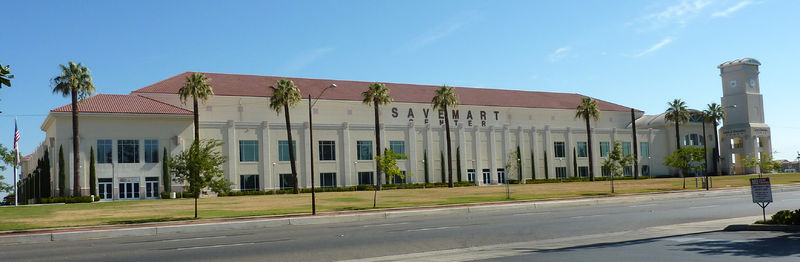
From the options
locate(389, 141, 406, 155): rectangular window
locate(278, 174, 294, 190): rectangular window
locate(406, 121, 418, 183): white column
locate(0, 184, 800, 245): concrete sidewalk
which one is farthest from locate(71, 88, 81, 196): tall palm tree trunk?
locate(406, 121, 418, 183): white column

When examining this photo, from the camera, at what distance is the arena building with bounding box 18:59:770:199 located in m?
55.8

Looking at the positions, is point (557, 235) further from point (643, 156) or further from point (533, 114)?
point (643, 156)

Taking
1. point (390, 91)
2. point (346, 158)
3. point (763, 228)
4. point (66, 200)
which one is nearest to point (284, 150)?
point (346, 158)

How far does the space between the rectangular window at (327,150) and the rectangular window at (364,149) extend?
2808 millimetres

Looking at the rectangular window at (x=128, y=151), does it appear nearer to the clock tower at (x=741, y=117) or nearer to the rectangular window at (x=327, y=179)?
the rectangular window at (x=327, y=179)

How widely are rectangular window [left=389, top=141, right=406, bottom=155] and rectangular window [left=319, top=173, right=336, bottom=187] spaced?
751 centimetres

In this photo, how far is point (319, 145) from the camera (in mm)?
65062

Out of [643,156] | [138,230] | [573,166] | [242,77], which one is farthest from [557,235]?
[643,156]

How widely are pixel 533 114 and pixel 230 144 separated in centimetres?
4270

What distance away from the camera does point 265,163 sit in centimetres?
Result: 6222

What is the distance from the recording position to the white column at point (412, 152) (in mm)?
69812

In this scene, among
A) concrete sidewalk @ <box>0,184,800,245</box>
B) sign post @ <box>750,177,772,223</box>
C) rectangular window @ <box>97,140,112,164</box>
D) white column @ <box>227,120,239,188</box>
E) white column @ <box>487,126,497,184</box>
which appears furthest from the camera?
white column @ <box>487,126,497,184</box>

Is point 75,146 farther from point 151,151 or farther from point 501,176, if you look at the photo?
point 501,176

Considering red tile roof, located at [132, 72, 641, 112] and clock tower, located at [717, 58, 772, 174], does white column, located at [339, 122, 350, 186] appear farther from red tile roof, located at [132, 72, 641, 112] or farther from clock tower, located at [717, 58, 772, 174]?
clock tower, located at [717, 58, 772, 174]
